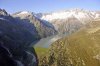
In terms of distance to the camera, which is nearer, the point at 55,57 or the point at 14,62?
the point at 14,62

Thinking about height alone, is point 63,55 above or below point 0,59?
below

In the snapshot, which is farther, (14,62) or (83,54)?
(83,54)

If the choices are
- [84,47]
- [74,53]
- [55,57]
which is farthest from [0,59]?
[84,47]

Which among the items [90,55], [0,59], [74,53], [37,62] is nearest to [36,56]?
[37,62]

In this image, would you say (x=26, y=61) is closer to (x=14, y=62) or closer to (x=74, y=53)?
(x=14, y=62)

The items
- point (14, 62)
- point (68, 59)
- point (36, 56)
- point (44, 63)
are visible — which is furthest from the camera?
point (36, 56)

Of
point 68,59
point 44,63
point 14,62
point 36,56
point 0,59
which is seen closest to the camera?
point 0,59

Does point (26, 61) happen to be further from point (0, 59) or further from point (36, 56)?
point (0, 59)

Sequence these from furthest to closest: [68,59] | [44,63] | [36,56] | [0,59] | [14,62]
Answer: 1. [36,56]
2. [68,59]
3. [44,63]
4. [14,62]
5. [0,59]

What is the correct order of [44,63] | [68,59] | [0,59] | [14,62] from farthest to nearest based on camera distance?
[68,59]
[44,63]
[14,62]
[0,59]
